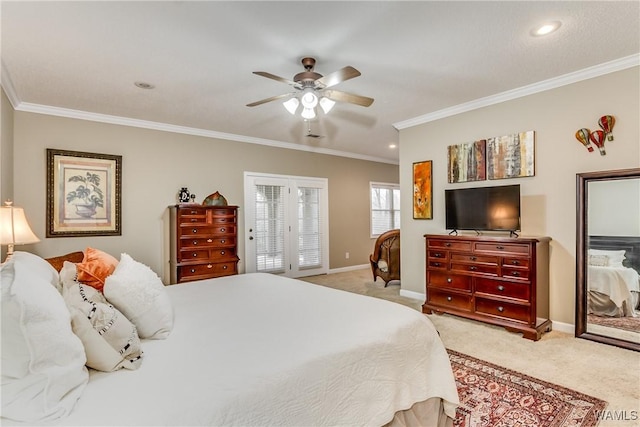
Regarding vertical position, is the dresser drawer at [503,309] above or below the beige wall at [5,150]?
below

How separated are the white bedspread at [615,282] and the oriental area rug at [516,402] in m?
1.41

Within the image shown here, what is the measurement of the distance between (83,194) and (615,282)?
5.91m

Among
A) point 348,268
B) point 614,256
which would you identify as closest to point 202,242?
point 348,268

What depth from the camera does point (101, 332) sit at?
4.28 feet

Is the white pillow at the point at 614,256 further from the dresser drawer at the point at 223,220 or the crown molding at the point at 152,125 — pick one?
the crown molding at the point at 152,125

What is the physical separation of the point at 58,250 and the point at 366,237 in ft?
18.0

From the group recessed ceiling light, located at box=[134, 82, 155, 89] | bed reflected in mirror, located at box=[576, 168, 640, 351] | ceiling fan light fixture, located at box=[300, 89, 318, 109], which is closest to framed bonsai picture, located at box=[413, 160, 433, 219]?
bed reflected in mirror, located at box=[576, 168, 640, 351]

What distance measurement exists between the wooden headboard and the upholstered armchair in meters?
2.87

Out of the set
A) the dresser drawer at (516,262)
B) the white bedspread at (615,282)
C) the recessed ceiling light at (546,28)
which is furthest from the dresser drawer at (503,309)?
the recessed ceiling light at (546,28)

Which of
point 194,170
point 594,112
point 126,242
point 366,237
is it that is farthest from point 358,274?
point 594,112

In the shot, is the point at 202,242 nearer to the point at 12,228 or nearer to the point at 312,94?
the point at 12,228

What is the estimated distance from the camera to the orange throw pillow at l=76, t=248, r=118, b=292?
6.12 ft

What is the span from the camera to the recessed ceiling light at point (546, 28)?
2354 millimetres

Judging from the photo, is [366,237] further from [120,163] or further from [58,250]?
[58,250]
